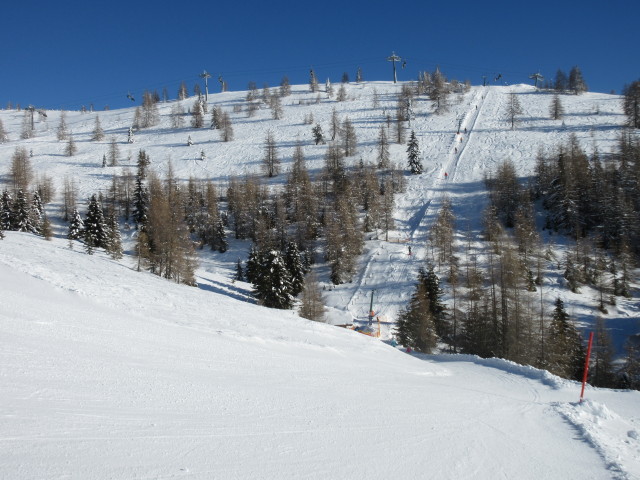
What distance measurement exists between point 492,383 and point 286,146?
102716mm

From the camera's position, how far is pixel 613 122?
94.5 metres

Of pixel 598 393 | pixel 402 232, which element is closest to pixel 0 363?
pixel 598 393

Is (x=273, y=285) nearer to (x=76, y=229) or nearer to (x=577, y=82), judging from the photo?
(x=76, y=229)

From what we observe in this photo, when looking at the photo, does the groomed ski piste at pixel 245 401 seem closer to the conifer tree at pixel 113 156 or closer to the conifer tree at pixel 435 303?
the conifer tree at pixel 435 303

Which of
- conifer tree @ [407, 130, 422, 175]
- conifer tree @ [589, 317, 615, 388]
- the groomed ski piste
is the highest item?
conifer tree @ [407, 130, 422, 175]

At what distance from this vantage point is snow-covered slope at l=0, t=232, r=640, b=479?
3.88m

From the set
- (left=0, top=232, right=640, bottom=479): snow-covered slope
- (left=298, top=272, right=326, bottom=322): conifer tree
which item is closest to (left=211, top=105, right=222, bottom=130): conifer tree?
(left=298, top=272, right=326, bottom=322): conifer tree

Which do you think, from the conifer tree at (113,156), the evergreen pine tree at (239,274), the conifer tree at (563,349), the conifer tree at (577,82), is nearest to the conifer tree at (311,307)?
the conifer tree at (563,349)

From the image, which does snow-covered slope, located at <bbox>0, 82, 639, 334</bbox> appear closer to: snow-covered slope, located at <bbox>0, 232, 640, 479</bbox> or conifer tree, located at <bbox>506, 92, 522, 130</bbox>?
conifer tree, located at <bbox>506, 92, 522, 130</bbox>

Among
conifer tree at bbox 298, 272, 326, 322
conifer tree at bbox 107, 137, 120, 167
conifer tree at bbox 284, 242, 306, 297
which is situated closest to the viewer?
conifer tree at bbox 298, 272, 326, 322

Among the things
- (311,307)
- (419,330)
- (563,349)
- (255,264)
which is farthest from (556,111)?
(311,307)

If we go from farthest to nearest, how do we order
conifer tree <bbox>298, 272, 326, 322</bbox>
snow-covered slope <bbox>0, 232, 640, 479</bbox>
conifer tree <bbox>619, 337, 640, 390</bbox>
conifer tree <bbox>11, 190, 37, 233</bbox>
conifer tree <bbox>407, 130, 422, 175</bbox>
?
conifer tree <bbox>407, 130, 422, 175</bbox> < conifer tree <bbox>11, 190, 37, 233</bbox> < conifer tree <bbox>298, 272, 326, 322</bbox> < conifer tree <bbox>619, 337, 640, 390</bbox> < snow-covered slope <bbox>0, 232, 640, 479</bbox>

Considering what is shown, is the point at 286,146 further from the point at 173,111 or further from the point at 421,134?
the point at 173,111

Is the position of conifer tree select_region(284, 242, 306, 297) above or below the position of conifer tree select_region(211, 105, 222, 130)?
below
